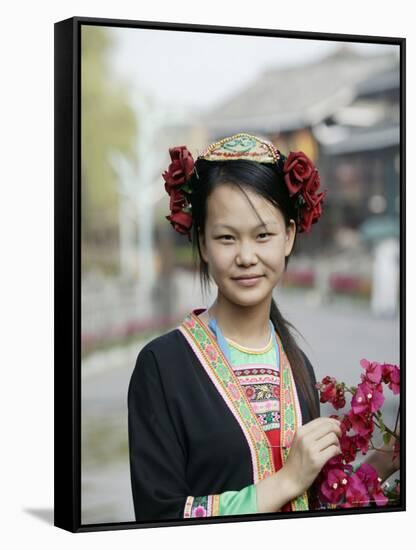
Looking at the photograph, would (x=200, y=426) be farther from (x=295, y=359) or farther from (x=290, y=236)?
(x=290, y=236)

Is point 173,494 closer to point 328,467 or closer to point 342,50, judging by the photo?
point 328,467

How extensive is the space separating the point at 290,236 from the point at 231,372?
1.98ft

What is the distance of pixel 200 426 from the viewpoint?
221 inches

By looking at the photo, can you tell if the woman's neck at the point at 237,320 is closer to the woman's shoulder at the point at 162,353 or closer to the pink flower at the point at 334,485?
the woman's shoulder at the point at 162,353

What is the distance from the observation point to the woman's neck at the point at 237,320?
5.80 meters

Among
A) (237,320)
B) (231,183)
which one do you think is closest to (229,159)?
(231,183)

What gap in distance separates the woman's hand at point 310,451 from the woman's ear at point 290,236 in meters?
0.69

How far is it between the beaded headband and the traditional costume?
0.42m

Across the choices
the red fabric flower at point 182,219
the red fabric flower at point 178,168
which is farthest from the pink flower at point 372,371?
the red fabric flower at point 178,168

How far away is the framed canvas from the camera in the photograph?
5.61 m

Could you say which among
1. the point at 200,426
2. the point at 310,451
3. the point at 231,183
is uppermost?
the point at 231,183

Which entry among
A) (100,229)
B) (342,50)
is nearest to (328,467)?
(100,229)

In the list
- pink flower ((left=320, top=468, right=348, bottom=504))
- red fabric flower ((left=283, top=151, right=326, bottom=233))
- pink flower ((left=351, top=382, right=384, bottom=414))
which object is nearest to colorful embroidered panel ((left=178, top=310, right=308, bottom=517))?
pink flower ((left=320, top=468, right=348, bottom=504))

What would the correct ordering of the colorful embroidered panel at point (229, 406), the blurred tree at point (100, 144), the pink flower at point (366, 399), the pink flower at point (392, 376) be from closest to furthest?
the blurred tree at point (100, 144) < the colorful embroidered panel at point (229, 406) < the pink flower at point (366, 399) < the pink flower at point (392, 376)
